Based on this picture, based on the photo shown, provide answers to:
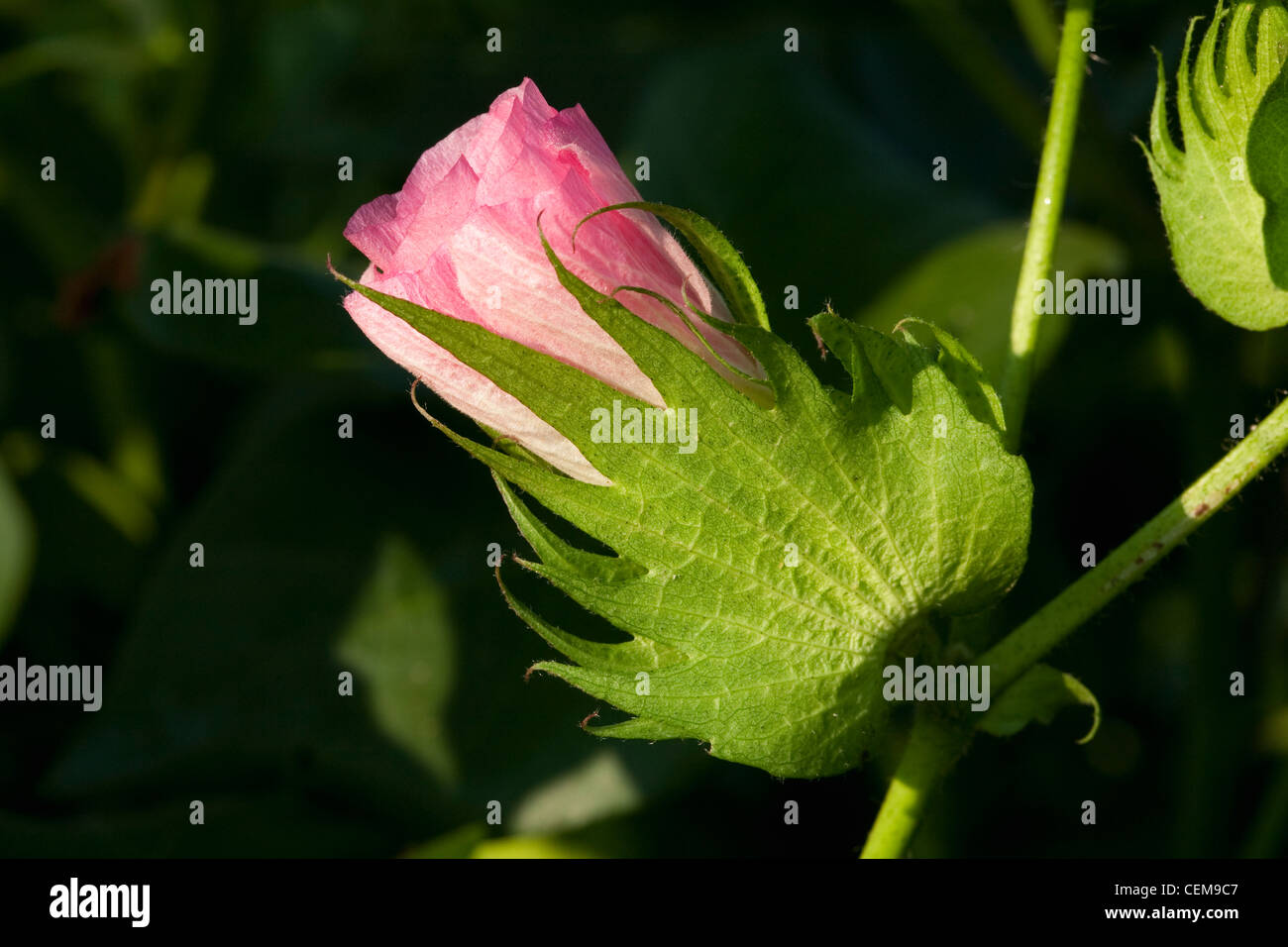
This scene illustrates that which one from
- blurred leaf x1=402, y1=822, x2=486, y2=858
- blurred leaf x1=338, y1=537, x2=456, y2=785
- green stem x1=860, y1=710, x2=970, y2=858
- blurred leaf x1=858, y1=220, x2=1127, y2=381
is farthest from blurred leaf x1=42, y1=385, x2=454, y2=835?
green stem x1=860, y1=710, x2=970, y2=858

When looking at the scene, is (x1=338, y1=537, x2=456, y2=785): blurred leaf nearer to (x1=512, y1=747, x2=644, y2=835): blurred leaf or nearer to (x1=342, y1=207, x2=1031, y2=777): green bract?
(x1=512, y1=747, x2=644, y2=835): blurred leaf

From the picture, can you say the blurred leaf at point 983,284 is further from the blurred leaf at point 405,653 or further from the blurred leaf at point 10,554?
the blurred leaf at point 10,554

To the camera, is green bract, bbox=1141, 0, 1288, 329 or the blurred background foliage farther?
the blurred background foliage

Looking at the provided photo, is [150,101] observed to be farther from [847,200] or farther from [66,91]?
[847,200]

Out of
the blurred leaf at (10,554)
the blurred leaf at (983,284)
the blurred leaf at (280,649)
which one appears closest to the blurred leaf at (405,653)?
the blurred leaf at (280,649)

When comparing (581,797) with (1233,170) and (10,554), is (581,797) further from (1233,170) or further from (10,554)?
(1233,170)

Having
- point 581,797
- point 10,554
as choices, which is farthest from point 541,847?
point 10,554
